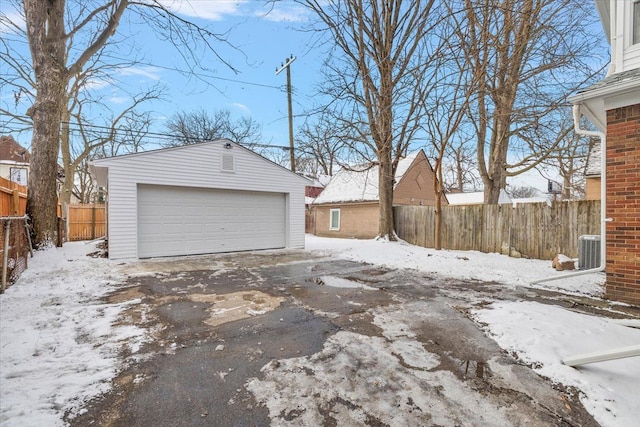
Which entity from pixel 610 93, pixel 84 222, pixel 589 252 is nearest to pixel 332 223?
pixel 84 222

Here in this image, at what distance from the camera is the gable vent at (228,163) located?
9.96 m

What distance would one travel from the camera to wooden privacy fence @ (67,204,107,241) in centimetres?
1479

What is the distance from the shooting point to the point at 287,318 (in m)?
3.92

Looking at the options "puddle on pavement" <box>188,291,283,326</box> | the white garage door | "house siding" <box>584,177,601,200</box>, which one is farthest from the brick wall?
"house siding" <box>584,177,601,200</box>

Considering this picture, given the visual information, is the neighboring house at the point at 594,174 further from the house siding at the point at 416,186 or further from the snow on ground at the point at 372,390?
the snow on ground at the point at 372,390

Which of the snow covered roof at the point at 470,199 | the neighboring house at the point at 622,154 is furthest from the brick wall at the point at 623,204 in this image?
the snow covered roof at the point at 470,199

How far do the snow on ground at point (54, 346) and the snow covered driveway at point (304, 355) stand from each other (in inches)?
0.6

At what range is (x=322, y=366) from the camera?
265 cm

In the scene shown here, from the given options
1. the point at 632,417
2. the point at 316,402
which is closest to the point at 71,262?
the point at 316,402

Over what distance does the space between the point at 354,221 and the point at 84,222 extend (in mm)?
13533

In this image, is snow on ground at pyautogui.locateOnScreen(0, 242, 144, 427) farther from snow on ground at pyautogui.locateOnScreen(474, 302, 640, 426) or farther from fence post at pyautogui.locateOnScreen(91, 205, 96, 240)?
Result: fence post at pyautogui.locateOnScreen(91, 205, 96, 240)

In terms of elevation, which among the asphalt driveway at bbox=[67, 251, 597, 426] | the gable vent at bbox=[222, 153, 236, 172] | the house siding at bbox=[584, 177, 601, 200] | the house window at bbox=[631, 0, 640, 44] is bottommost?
the asphalt driveway at bbox=[67, 251, 597, 426]

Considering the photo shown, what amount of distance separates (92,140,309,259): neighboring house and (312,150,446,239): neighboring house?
17.5 ft

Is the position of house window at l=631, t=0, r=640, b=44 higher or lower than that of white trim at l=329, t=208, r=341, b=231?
higher
